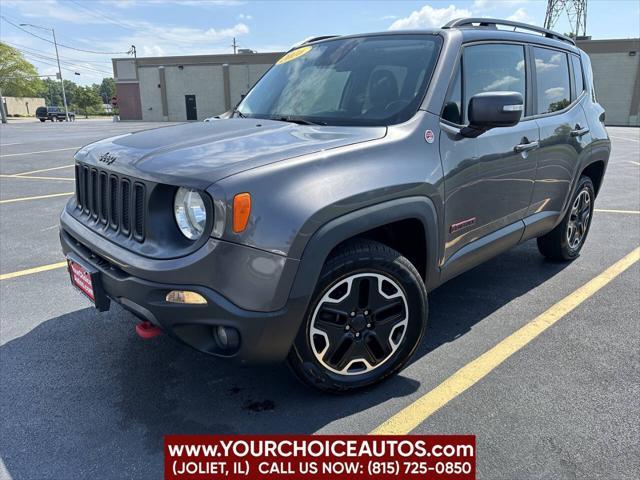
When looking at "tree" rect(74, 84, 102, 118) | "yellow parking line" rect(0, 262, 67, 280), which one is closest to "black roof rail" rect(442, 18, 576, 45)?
"yellow parking line" rect(0, 262, 67, 280)

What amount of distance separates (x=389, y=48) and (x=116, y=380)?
104 inches

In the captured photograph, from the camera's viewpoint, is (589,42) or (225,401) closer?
(225,401)

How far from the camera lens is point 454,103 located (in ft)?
9.82

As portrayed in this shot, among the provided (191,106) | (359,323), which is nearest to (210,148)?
(359,323)

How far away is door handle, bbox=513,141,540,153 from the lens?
3409mm

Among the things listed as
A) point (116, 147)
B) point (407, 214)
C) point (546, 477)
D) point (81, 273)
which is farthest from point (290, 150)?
point (546, 477)

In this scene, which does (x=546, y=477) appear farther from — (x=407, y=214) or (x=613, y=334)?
(x=613, y=334)

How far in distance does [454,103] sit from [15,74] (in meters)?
86.7

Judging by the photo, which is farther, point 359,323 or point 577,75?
point 577,75

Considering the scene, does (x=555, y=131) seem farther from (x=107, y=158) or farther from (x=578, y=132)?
(x=107, y=158)

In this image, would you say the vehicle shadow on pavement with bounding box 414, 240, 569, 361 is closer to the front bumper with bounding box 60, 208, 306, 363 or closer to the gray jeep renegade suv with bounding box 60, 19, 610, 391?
the gray jeep renegade suv with bounding box 60, 19, 610, 391

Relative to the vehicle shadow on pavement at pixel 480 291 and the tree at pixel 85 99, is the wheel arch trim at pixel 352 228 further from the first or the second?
the tree at pixel 85 99

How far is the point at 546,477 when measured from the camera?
210 cm

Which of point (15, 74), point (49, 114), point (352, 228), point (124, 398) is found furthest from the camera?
Result: point (15, 74)
